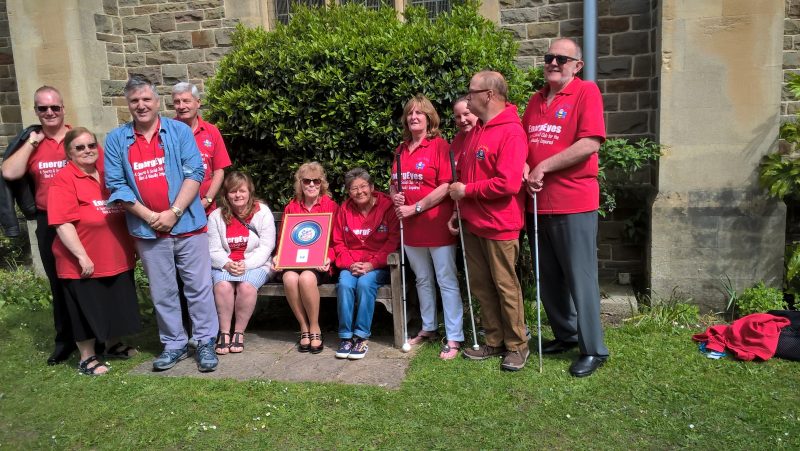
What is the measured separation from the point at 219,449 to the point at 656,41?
500 centimetres

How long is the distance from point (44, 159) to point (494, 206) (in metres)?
3.37

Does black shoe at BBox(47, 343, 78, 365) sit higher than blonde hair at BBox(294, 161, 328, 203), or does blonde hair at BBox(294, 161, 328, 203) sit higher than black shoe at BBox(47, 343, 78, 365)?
blonde hair at BBox(294, 161, 328, 203)

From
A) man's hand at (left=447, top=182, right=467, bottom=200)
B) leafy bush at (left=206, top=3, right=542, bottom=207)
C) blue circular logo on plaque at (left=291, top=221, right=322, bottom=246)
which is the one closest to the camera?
man's hand at (left=447, top=182, right=467, bottom=200)

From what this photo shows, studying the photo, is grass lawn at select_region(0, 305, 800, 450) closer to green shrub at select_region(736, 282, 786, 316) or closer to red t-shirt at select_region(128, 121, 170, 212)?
green shrub at select_region(736, 282, 786, 316)

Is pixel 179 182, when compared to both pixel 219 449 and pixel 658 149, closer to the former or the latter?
pixel 219 449

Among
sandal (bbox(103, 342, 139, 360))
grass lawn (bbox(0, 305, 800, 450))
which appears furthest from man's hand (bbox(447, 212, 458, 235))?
sandal (bbox(103, 342, 139, 360))

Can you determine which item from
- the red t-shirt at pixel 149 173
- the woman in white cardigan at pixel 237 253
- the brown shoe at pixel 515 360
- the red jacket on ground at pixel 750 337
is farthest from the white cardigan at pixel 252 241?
the red jacket on ground at pixel 750 337

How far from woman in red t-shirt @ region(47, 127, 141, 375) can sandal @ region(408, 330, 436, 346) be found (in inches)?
84.2

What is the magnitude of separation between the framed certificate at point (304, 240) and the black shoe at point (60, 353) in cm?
180

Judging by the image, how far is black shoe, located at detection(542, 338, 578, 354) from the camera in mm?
4559

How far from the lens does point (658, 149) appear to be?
5449 mm

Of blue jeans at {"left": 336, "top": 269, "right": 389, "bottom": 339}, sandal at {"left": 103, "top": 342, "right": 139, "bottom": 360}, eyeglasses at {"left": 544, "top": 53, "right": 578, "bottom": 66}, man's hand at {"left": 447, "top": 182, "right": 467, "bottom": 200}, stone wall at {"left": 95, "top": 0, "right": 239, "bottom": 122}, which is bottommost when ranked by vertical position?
sandal at {"left": 103, "top": 342, "right": 139, "bottom": 360}

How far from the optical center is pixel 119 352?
5.00 m

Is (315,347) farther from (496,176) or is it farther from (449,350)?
(496,176)
